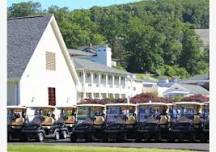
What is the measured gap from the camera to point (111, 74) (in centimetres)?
623

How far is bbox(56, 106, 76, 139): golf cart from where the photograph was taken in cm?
655

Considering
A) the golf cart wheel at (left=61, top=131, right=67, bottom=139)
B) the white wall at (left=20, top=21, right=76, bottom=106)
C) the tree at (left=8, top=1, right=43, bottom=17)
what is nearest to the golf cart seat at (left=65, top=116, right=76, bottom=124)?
the golf cart wheel at (left=61, top=131, right=67, bottom=139)

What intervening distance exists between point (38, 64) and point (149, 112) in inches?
61.9

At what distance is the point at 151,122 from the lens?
23.0 feet

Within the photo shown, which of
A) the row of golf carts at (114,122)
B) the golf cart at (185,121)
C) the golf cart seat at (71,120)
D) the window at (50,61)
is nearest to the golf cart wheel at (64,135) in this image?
the row of golf carts at (114,122)

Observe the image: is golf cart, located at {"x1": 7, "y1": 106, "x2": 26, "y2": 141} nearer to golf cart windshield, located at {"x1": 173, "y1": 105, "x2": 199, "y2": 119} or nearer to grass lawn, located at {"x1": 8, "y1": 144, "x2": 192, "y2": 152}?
grass lawn, located at {"x1": 8, "y1": 144, "x2": 192, "y2": 152}

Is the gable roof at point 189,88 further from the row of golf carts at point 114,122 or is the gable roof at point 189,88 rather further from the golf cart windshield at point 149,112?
the golf cart windshield at point 149,112

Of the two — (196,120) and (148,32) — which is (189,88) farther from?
(196,120)

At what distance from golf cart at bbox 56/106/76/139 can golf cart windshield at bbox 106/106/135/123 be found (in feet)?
1.54

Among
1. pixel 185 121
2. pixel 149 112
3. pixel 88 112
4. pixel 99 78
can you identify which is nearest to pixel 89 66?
pixel 99 78

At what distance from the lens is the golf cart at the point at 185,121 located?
625 cm
